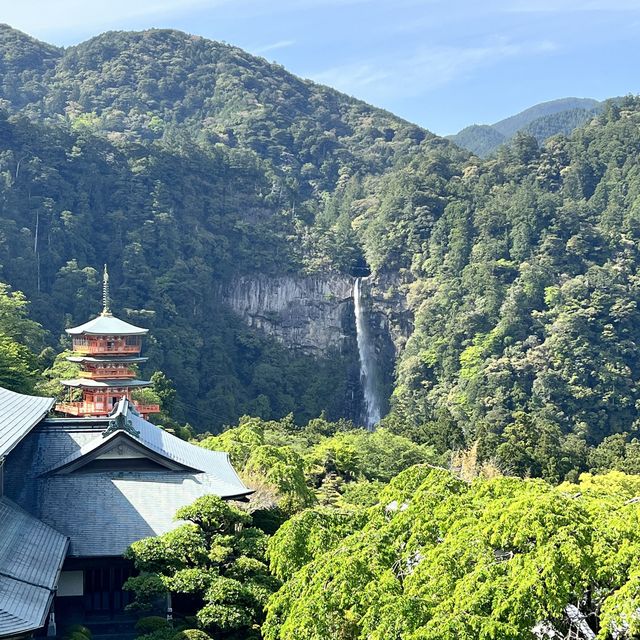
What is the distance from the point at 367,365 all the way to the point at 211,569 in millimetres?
59372

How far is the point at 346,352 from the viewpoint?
75312mm

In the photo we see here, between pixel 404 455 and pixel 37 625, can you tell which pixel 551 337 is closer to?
pixel 404 455

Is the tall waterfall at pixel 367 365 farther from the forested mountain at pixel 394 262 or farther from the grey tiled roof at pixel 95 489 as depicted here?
the grey tiled roof at pixel 95 489

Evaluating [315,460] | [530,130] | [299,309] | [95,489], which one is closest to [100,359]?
[315,460]

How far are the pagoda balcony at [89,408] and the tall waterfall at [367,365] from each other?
36.9 meters

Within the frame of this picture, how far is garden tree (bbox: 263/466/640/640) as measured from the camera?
11.7 metres

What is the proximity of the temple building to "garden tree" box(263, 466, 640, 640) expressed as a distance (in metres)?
3.84

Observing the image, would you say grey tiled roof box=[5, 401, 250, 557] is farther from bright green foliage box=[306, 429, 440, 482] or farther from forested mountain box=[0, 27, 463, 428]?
forested mountain box=[0, 27, 463, 428]

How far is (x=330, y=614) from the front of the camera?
1281cm

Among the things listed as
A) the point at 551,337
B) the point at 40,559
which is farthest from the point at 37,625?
the point at 551,337

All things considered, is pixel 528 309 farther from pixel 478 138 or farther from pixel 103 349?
pixel 478 138

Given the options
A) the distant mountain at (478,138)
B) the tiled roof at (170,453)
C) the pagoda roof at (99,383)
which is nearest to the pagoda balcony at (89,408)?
the pagoda roof at (99,383)

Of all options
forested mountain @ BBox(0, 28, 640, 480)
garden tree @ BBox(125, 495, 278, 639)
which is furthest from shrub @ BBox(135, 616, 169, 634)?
forested mountain @ BBox(0, 28, 640, 480)

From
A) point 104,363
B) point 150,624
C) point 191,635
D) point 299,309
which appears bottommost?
point 150,624
